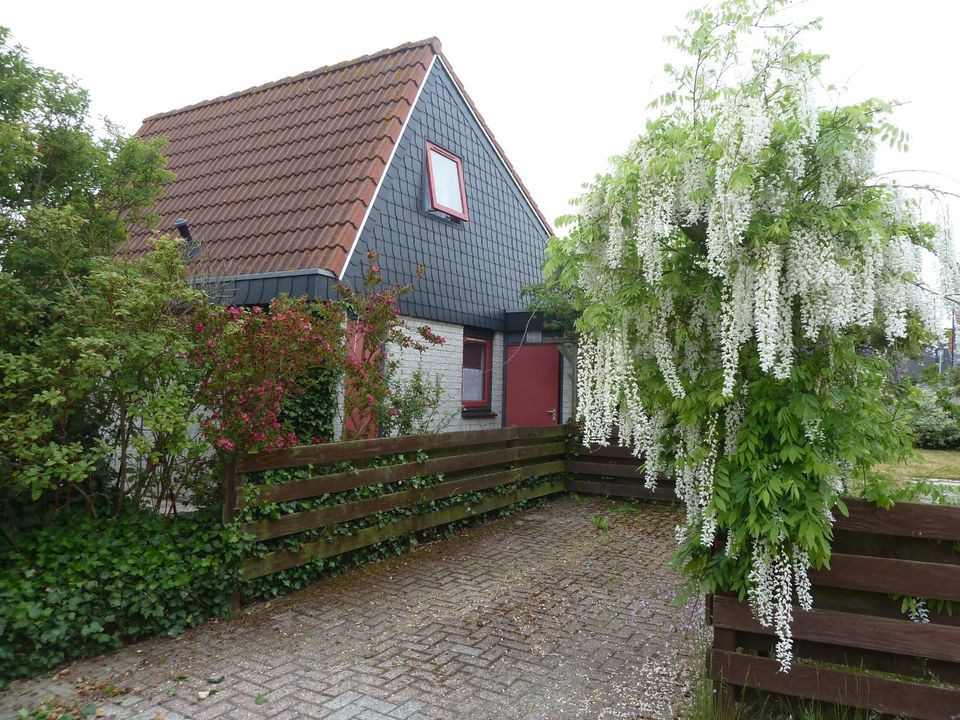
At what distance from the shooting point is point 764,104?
134 inches

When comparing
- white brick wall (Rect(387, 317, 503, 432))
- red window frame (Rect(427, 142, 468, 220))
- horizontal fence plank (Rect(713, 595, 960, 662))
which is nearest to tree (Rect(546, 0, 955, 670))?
horizontal fence plank (Rect(713, 595, 960, 662))

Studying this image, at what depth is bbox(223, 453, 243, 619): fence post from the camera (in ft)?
16.5

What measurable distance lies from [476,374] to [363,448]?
5.69 meters

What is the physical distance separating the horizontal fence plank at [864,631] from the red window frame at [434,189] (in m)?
8.24

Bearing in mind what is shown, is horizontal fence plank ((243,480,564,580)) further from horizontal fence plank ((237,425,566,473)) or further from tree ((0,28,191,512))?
tree ((0,28,191,512))

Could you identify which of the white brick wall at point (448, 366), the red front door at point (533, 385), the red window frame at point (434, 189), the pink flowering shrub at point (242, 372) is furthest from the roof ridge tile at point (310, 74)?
the pink flowering shrub at point (242, 372)

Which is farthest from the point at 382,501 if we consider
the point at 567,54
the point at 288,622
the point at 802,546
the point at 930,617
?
the point at 567,54

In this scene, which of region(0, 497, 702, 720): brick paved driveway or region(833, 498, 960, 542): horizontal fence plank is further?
region(0, 497, 702, 720): brick paved driveway

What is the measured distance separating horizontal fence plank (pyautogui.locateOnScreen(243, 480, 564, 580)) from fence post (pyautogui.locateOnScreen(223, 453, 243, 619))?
0.20 meters

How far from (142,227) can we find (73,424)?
274 inches

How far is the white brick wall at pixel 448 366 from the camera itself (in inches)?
380

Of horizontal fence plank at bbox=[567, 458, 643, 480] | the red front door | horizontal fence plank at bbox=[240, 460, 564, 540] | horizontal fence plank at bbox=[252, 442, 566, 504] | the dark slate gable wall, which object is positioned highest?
the dark slate gable wall

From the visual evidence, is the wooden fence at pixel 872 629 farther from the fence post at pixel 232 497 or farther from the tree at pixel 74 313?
the tree at pixel 74 313

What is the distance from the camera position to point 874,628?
3.25 meters
